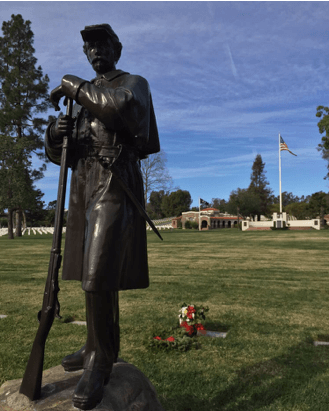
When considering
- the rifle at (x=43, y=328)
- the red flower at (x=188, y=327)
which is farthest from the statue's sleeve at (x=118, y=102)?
the red flower at (x=188, y=327)

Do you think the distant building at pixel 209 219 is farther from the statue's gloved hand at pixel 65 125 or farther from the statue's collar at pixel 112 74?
the statue's gloved hand at pixel 65 125

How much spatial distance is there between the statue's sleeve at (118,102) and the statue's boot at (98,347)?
106 centimetres

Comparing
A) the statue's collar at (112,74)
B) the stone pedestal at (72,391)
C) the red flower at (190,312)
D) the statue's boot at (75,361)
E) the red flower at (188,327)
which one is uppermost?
the statue's collar at (112,74)

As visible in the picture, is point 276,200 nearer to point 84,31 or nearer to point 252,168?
point 252,168

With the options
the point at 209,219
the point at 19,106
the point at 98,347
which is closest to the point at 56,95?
the point at 98,347

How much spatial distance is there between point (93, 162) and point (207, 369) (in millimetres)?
2557

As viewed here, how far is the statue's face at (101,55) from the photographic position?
2365 mm

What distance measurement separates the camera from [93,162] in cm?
235

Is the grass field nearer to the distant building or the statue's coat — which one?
the statue's coat

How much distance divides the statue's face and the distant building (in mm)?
68945

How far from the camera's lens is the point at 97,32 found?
2283 millimetres

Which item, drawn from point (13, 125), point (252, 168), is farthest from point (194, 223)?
point (13, 125)

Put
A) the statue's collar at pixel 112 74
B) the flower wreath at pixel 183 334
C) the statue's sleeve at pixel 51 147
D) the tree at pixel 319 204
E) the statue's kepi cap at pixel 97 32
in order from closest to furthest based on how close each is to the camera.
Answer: the statue's kepi cap at pixel 97 32 → the statue's collar at pixel 112 74 → the statue's sleeve at pixel 51 147 → the flower wreath at pixel 183 334 → the tree at pixel 319 204

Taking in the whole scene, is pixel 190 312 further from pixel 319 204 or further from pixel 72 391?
pixel 319 204
